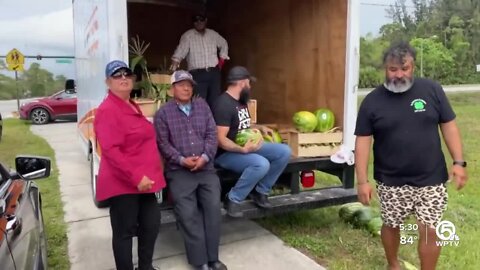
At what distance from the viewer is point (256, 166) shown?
12.4 feet

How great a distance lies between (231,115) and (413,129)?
1.44 metres

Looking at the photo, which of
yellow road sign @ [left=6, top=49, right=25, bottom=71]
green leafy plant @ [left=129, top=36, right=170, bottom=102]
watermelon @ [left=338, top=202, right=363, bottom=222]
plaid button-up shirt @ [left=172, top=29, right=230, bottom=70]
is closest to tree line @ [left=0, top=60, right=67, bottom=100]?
yellow road sign @ [left=6, top=49, right=25, bottom=71]

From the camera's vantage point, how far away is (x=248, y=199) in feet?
13.3

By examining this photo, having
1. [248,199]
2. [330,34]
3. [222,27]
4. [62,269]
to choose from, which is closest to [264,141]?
[248,199]

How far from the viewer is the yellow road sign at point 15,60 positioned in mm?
18234

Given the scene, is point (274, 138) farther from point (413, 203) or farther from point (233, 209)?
point (413, 203)

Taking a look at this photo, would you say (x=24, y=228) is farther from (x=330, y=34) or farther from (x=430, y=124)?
(x=330, y=34)

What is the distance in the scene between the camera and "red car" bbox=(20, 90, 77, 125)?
18406 millimetres

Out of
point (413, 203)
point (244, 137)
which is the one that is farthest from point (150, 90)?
point (413, 203)

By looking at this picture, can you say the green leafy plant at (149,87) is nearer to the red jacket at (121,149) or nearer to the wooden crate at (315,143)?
the red jacket at (121,149)

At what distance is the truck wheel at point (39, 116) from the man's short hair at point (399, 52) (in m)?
17.6

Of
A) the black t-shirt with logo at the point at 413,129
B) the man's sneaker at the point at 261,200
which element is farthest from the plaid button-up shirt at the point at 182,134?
the black t-shirt with logo at the point at 413,129

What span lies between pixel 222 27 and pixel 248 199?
146 inches

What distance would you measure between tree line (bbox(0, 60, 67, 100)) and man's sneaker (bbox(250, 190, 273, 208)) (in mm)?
29322
